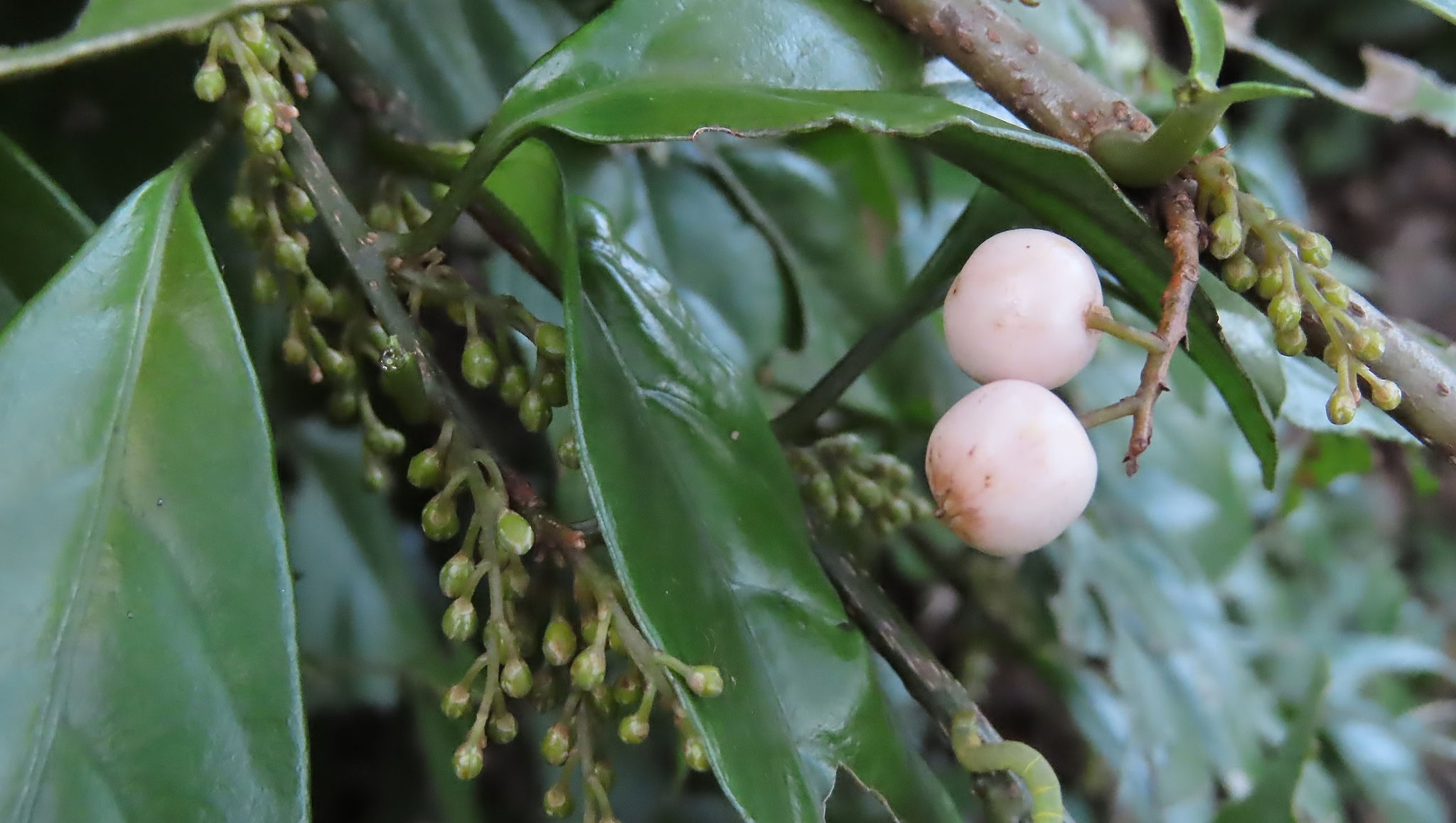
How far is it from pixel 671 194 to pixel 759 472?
1.10ft

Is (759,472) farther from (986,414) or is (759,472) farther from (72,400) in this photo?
(72,400)

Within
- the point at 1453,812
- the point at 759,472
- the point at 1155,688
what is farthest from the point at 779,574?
the point at 1453,812

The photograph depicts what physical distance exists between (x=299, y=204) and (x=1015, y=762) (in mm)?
367

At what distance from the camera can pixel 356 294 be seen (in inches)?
17.2

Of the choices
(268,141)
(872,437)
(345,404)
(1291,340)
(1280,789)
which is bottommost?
(1280,789)

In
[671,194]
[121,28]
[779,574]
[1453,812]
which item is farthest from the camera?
[1453,812]

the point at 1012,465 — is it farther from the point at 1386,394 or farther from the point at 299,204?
the point at 299,204

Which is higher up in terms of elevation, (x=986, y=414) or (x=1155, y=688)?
(x=986, y=414)

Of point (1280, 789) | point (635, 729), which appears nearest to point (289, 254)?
point (635, 729)

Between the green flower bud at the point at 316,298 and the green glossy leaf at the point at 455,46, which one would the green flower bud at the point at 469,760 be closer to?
the green flower bud at the point at 316,298

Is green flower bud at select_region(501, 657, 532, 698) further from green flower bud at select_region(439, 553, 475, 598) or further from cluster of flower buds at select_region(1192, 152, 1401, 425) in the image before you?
cluster of flower buds at select_region(1192, 152, 1401, 425)

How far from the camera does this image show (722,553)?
1.28 feet

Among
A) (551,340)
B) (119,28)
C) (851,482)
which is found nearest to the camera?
(119,28)

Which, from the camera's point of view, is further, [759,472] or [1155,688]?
[1155,688]
